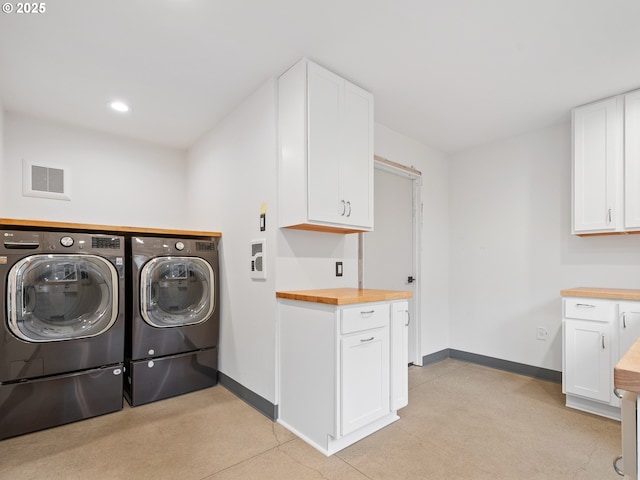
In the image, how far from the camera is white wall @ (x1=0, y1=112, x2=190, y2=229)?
10.3 feet

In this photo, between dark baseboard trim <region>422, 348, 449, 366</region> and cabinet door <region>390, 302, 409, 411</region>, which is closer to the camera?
cabinet door <region>390, 302, 409, 411</region>

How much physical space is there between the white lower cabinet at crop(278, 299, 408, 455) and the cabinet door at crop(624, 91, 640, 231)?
195cm

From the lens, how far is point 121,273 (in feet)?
8.78

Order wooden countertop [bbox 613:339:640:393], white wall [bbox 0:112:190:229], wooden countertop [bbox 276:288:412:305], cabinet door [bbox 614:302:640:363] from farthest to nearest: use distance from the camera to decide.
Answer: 1. white wall [bbox 0:112:190:229]
2. cabinet door [bbox 614:302:640:363]
3. wooden countertop [bbox 276:288:412:305]
4. wooden countertop [bbox 613:339:640:393]

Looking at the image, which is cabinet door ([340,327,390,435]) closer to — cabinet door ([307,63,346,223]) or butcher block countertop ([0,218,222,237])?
cabinet door ([307,63,346,223])

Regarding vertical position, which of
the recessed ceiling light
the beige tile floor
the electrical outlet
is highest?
the recessed ceiling light

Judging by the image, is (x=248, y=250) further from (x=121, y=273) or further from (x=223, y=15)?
(x=223, y=15)

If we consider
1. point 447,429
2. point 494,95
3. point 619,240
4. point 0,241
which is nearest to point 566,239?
point 619,240

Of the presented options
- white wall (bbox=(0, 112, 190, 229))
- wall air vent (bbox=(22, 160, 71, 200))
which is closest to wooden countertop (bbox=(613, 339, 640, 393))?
white wall (bbox=(0, 112, 190, 229))

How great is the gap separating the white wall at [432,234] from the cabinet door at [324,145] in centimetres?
126

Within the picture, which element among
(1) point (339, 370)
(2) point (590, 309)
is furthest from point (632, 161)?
(1) point (339, 370)

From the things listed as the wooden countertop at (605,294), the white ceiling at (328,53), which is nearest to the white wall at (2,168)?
the white ceiling at (328,53)

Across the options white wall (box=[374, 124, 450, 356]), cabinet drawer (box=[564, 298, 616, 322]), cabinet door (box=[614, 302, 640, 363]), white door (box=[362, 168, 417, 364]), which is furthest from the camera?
white wall (box=[374, 124, 450, 356])

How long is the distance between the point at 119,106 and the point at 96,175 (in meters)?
0.92
